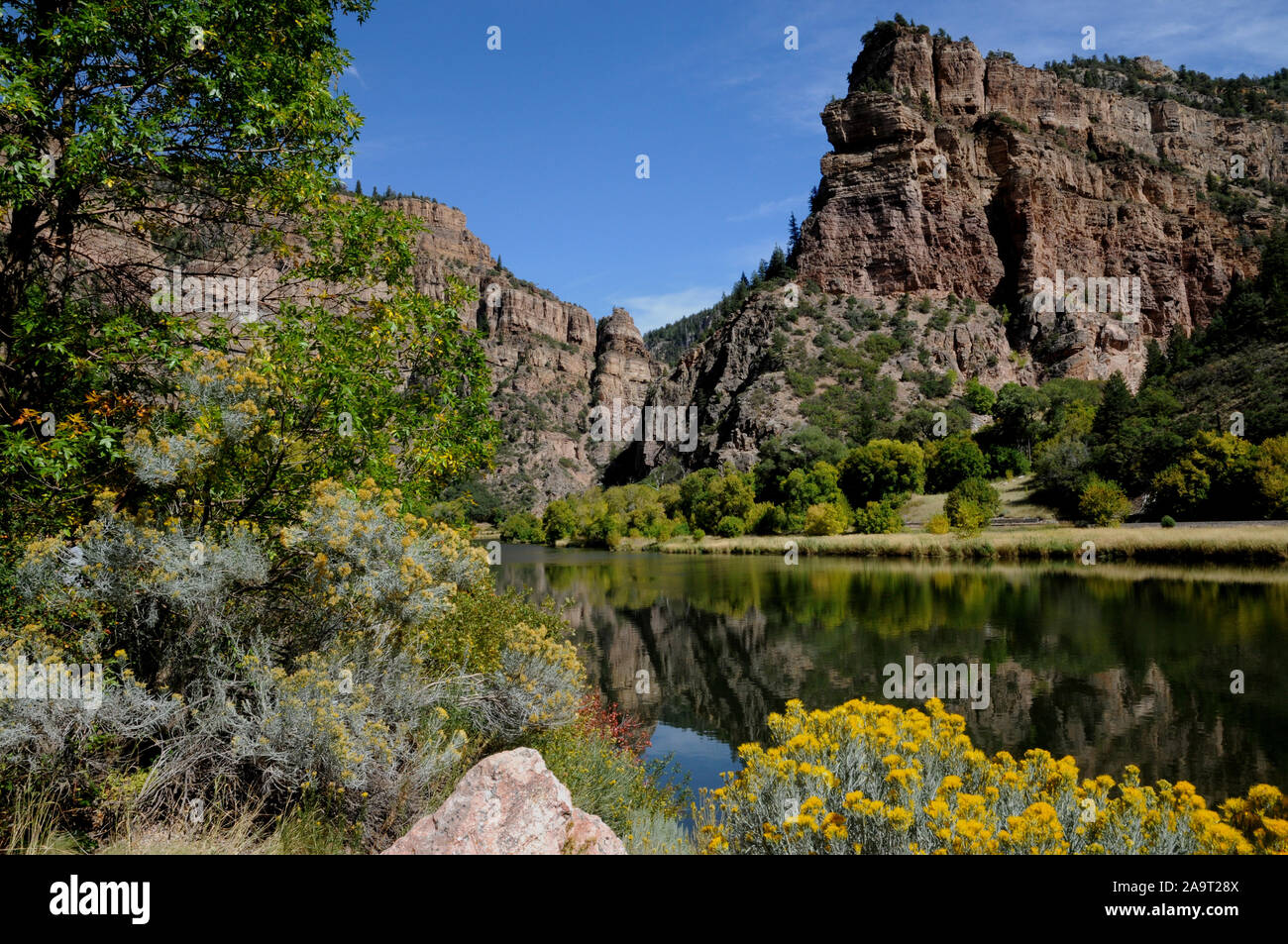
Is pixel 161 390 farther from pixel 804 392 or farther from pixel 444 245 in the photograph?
pixel 444 245

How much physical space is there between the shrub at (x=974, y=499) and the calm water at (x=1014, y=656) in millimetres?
16979

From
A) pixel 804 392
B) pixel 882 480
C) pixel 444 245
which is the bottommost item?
pixel 882 480

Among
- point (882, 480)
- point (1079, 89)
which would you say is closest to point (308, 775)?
point (882, 480)

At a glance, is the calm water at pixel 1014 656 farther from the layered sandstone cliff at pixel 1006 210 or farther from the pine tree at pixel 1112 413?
the layered sandstone cliff at pixel 1006 210

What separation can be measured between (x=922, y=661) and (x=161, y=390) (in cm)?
1636

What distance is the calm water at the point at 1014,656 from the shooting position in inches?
455

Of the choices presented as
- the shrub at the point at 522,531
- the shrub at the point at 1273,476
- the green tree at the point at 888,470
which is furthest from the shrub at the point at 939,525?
the shrub at the point at 522,531

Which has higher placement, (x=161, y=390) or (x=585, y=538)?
(x=161, y=390)

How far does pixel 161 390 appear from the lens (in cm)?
568

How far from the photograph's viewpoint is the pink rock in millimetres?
4113

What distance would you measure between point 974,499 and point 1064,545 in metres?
16.6

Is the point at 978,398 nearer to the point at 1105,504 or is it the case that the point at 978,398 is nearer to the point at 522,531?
the point at 1105,504

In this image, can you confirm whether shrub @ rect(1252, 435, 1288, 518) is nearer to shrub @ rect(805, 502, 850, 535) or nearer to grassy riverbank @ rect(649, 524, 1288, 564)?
grassy riverbank @ rect(649, 524, 1288, 564)

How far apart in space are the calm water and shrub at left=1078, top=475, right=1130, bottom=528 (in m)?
14.4
